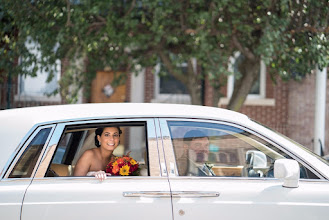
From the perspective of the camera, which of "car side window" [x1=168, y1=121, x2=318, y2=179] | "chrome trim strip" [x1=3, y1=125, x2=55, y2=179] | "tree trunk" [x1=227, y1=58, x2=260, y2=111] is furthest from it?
"tree trunk" [x1=227, y1=58, x2=260, y2=111]

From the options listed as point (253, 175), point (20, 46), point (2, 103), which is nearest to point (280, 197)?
point (253, 175)

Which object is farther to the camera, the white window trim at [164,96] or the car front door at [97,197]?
the white window trim at [164,96]

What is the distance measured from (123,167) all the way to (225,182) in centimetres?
79

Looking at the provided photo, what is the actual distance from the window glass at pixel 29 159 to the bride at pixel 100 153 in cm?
47

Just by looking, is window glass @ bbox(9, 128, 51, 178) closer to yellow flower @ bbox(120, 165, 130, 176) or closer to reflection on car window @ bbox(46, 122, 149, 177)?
reflection on car window @ bbox(46, 122, 149, 177)

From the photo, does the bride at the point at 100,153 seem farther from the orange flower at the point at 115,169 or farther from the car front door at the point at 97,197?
the car front door at the point at 97,197

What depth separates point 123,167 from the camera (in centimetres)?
367

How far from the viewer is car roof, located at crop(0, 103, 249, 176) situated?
3.44 m

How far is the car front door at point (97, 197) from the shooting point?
10.6 feet

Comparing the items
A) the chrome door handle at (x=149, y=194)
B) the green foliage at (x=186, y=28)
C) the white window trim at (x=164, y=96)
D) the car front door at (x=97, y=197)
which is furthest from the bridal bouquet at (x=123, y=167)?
the white window trim at (x=164, y=96)

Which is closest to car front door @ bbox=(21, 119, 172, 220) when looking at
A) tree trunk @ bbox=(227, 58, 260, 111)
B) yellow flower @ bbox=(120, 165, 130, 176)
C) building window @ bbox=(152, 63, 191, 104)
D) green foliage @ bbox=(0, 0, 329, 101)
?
yellow flower @ bbox=(120, 165, 130, 176)

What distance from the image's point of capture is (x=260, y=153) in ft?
12.2

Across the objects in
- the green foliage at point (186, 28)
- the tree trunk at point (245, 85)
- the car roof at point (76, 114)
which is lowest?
the car roof at point (76, 114)

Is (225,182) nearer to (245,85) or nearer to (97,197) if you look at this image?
(97,197)
